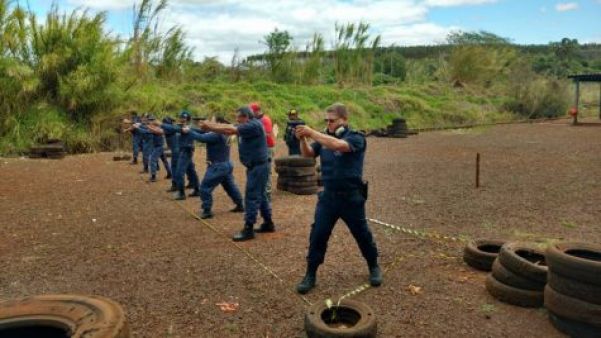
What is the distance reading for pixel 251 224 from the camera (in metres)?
7.36

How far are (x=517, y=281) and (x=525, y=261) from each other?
8.3 inches

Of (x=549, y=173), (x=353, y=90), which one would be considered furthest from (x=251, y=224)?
(x=353, y=90)

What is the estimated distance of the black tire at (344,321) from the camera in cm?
418

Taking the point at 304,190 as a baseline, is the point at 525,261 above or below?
above

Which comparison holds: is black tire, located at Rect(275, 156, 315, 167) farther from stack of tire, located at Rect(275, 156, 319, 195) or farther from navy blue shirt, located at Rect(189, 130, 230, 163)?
navy blue shirt, located at Rect(189, 130, 230, 163)

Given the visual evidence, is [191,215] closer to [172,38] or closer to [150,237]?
[150,237]

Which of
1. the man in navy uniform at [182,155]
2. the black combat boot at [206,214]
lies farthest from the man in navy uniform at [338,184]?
the man in navy uniform at [182,155]

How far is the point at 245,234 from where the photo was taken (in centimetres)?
733

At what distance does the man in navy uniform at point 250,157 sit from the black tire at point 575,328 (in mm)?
4138

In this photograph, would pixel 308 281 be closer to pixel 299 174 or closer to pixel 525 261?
pixel 525 261

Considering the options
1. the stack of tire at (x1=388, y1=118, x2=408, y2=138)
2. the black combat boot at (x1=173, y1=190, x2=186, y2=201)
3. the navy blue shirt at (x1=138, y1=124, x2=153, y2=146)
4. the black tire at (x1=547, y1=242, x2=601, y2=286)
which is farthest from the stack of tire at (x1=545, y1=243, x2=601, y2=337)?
the stack of tire at (x1=388, y1=118, x2=408, y2=138)

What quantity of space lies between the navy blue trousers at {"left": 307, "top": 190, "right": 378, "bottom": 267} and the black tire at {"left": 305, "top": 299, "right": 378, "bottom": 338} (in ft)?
2.46

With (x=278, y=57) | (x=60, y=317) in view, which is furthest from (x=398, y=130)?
(x=60, y=317)

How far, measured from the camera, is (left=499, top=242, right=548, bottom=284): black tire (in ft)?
16.2
